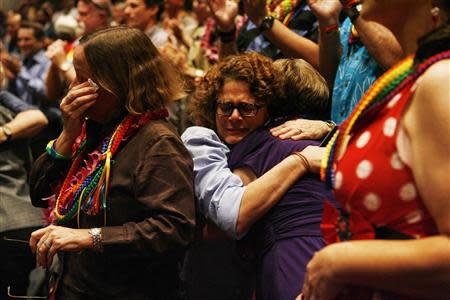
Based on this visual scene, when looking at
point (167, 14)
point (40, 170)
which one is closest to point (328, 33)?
point (40, 170)

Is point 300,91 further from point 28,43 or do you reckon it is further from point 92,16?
point 28,43

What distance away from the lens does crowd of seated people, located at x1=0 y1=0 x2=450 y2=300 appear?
136cm

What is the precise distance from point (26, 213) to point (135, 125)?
3.97 ft

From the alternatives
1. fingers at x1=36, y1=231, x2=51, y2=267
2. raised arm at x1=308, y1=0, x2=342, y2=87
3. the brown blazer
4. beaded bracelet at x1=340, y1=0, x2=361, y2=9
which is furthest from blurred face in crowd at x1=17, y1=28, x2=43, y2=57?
fingers at x1=36, y1=231, x2=51, y2=267

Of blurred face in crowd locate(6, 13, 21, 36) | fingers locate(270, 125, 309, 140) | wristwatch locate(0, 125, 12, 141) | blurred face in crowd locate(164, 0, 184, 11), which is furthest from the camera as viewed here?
blurred face in crowd locate(6, 13, 21, 36)

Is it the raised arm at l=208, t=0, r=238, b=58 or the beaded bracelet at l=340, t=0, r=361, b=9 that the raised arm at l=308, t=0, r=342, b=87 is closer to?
the beaded bracelet at l=340, t=0, r=361, b=9

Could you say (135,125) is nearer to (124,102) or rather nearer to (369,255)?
(124,102)

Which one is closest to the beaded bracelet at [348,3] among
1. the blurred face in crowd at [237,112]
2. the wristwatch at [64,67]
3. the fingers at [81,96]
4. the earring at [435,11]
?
the blurred face in crowd at [237,112]

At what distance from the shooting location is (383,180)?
138cm

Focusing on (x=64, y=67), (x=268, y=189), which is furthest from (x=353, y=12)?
(x=64, y=67)

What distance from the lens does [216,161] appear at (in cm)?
235

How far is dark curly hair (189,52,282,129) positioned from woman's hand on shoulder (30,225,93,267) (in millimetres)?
649

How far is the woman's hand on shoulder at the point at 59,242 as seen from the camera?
2084mm

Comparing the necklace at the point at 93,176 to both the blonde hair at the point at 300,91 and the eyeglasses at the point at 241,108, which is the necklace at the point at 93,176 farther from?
the blonde hair at the point at 300,91
